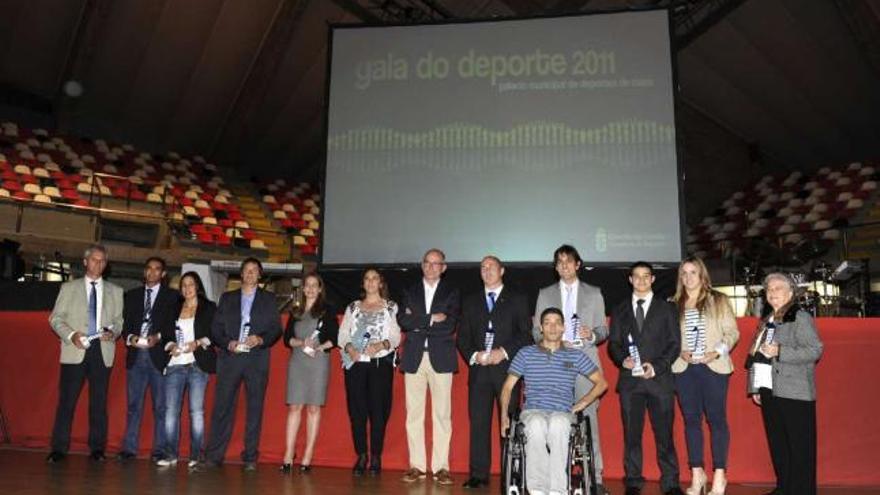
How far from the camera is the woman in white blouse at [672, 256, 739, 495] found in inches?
148

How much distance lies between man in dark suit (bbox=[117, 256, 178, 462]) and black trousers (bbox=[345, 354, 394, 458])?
4.43ft

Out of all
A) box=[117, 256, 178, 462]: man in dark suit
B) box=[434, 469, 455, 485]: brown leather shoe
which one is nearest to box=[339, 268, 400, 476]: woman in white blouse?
box=[434, 469, 455, 485]: brown leather shoe

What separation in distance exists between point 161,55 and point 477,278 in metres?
10.0

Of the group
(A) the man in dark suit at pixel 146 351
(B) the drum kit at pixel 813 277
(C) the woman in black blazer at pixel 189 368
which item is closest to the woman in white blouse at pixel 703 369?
(B) the drum kit at pixel 813 277

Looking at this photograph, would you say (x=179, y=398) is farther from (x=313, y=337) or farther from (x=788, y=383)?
(x=788, y=383)

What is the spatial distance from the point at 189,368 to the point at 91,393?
768 millimetres

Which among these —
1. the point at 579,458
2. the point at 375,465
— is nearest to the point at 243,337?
the point at 375,465

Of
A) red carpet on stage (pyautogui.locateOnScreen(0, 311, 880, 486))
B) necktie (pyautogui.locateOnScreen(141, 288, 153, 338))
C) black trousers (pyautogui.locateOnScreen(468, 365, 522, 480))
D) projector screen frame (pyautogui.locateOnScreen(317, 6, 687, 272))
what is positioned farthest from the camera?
projector screen frame (pyautogui.locateOnScreen(317, 6, 687, 272))

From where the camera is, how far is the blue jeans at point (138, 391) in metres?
4.69

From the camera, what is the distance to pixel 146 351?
474cm

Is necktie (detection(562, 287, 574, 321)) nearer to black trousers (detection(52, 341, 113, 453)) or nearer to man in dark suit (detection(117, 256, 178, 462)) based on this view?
man in dark suit (detection(117, 256, 178, 462))

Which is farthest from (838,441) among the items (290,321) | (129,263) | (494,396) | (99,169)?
(99,169)

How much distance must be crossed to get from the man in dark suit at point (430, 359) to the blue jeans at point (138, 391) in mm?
1747

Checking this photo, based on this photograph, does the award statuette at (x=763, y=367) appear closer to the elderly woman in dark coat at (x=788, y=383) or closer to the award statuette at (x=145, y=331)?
the elderly woman in dark coat at (x=788, y=383)
